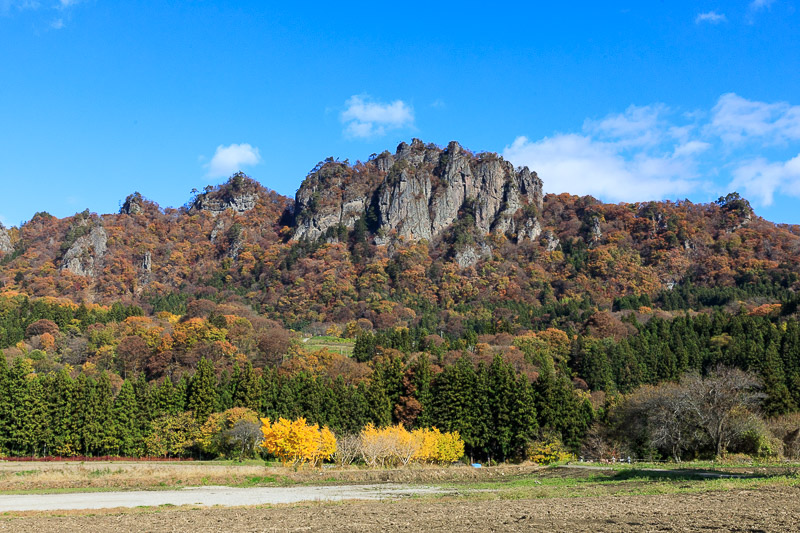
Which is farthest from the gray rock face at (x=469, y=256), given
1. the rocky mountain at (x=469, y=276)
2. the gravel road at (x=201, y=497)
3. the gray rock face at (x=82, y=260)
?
the gravel road at (x=201, y=497)

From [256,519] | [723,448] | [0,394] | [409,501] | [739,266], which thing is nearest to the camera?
[256,519]

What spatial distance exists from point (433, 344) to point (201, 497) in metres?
75.2

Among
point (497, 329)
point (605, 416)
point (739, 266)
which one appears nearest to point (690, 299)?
point (739, 266)

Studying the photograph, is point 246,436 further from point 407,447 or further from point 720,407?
point 720,407

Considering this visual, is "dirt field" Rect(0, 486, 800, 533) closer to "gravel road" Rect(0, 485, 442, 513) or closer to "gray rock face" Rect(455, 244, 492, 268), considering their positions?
"gravel road" Rect(0, 485, 442, 513)

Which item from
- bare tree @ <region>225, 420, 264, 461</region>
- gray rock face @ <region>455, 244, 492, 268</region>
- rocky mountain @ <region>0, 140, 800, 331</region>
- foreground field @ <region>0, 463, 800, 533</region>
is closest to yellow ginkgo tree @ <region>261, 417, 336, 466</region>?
bare tree @ <region>225, 420, 264, 461</region>

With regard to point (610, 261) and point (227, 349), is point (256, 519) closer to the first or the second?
point (227, 349)

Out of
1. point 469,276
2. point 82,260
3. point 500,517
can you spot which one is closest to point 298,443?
point 500,517

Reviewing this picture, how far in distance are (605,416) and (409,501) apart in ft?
136

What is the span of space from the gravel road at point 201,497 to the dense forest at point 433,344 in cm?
2522

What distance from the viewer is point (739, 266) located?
166000 millimetres

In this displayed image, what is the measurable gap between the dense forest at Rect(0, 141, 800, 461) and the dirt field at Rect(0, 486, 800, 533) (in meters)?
26.6

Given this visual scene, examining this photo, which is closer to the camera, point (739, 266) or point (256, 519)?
point (256, 519)

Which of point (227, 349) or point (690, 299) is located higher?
point (690, 299)
